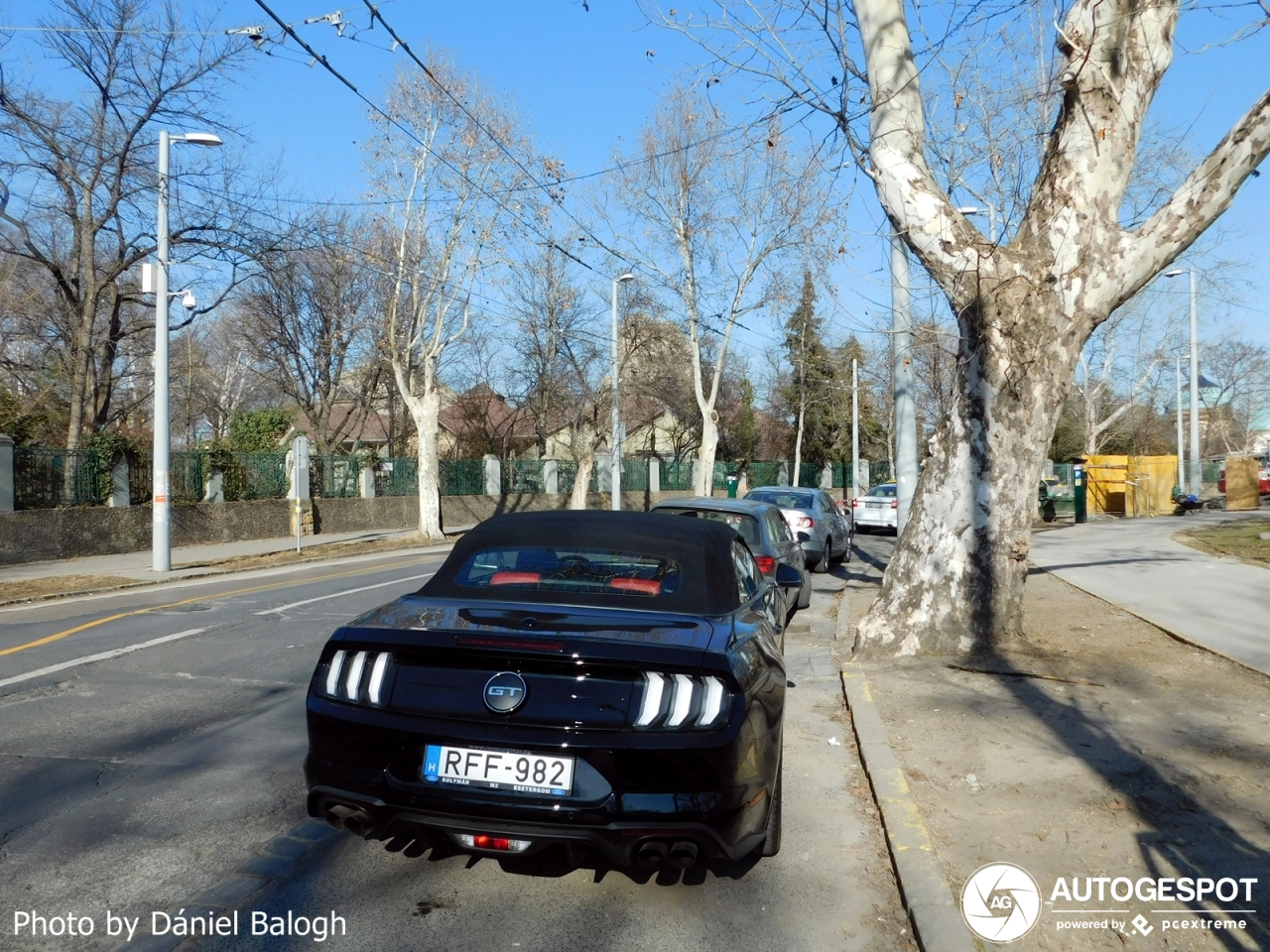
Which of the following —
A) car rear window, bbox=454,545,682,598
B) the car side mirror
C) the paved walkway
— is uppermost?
car rear window, bbox=454,545,682,598

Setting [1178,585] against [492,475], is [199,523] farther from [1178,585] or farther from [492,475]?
[1178,585]

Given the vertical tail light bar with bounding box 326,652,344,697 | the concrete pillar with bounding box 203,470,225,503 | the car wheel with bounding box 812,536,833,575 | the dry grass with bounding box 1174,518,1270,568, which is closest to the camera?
the vertical tail light bar with bounding box 326,652,344,697

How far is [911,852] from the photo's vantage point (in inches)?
169

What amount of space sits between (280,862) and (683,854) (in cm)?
191

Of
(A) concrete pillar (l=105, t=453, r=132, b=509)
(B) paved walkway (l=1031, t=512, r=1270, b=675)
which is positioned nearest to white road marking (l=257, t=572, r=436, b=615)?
(B) paved walkway (l=1031, t=512, r=1270, b=675)

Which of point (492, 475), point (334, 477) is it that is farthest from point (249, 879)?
point (492, 475)

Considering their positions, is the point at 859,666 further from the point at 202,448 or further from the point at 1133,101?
the point at 202,448

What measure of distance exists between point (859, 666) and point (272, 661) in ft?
16.3

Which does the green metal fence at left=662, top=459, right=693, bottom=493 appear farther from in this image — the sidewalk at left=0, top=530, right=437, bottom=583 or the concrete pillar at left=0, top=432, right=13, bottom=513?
the concrete pillar at left=0, top=432, right=13, bottom=513

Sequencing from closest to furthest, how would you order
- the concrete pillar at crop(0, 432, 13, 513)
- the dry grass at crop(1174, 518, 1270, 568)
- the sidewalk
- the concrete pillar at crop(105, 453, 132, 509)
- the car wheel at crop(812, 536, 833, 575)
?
the dry grass at crop(1174, 518, 1270, 568), the car wheel at crop(812, 536, 833, 575), the sidewalk, the concrete pillar at crop(0, 432, 13, 513), the concrete pillar at crop(105, 453, 132, 509)

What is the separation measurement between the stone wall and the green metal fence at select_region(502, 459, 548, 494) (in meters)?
1.79

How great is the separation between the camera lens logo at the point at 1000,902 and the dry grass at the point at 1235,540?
1336 cm

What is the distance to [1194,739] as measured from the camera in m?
5.91

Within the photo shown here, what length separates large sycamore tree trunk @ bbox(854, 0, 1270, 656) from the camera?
7.85 metres
